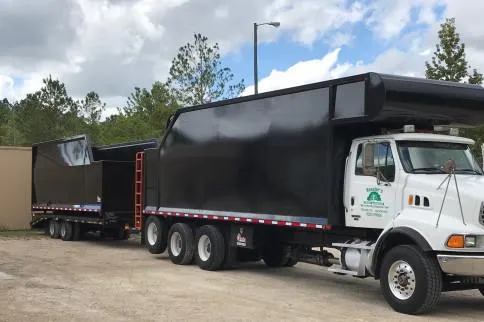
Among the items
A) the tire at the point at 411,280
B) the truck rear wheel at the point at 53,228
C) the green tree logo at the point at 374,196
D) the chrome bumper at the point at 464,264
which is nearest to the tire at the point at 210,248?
the green tree logo at the point at 374,196

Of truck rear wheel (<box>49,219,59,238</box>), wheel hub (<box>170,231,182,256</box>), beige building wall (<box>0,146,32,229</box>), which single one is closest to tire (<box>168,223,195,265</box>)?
wheel hub (<box>170,231,182,256</box>)

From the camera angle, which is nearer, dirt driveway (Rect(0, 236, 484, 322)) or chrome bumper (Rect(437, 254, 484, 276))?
chrome bumper (Rect(437, 254, 484, 276))

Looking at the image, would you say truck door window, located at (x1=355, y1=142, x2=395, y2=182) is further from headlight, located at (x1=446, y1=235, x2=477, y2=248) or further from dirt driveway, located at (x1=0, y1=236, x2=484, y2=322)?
dirt driveway, located at (x1=0, y1=236, x2=484, y2=322)

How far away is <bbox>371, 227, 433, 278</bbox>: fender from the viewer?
9169mm

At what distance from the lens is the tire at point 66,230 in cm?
2184

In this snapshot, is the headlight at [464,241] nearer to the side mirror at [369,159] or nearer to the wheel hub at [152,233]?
the side mirror at [369,159]

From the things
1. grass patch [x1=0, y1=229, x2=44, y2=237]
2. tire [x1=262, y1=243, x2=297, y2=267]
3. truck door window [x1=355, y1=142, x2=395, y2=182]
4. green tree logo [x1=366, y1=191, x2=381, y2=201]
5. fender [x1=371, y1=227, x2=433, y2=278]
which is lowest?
grass patch [x1=0, y1=229, x2=44, y2=237]

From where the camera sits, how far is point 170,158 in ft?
51.7

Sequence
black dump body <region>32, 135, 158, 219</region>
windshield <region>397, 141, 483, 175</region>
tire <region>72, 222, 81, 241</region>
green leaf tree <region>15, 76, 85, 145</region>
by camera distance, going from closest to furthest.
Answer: windshield <region>397, 141, 483, 175</region> < black dump body <region>32, 135, 158, 219</region> < tire <region>72, 222, 81, 241</region> < green leaf tree <region>15, 76, 85, 145</region>

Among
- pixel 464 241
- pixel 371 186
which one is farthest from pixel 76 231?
pixel 464 241

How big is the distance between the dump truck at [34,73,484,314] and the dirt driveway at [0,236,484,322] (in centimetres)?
48

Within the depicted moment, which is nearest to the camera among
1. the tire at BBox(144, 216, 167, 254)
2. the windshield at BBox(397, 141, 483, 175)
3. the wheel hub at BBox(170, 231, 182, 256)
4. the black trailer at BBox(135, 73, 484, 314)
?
the black trailer at BBox(135, 73, 484, 314)

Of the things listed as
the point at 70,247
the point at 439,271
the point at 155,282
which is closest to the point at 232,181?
the point at 155,282

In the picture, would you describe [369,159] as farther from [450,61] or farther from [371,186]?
[450,61]
